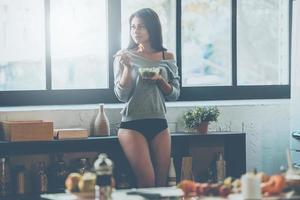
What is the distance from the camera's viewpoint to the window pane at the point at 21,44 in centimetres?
523

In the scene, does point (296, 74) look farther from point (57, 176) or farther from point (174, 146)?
point (57, 176)

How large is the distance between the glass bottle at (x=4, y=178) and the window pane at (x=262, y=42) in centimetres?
223

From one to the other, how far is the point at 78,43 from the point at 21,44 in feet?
1.53

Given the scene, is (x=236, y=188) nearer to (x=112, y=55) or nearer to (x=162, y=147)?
(x=162, y=147)

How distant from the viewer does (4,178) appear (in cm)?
488

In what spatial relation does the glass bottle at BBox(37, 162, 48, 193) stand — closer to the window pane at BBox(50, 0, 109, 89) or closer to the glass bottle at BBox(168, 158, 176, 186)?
the window pane at BBox(50, 0, 109, 89)

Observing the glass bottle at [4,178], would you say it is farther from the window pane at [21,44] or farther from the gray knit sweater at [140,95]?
the gray knit sweater at [140,95]

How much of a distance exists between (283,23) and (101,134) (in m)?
2.06

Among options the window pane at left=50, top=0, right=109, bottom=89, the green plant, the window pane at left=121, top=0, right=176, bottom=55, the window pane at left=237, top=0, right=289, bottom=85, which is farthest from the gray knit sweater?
the window pane at left=237, top=0, right=289, bottom=85

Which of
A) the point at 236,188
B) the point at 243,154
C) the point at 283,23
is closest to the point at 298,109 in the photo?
the point at 243,154

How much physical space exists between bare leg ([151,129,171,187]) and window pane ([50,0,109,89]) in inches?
36.6

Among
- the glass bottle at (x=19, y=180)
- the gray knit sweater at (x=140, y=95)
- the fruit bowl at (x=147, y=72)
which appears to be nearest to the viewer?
the fruit bowl at (x=147, y=72)

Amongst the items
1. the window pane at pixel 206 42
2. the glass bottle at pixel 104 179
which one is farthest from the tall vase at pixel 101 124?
the glass bottle at pixel 104 179

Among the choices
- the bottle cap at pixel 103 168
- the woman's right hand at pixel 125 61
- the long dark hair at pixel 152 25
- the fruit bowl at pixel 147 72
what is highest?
the long dark hair at pixel 152 25
